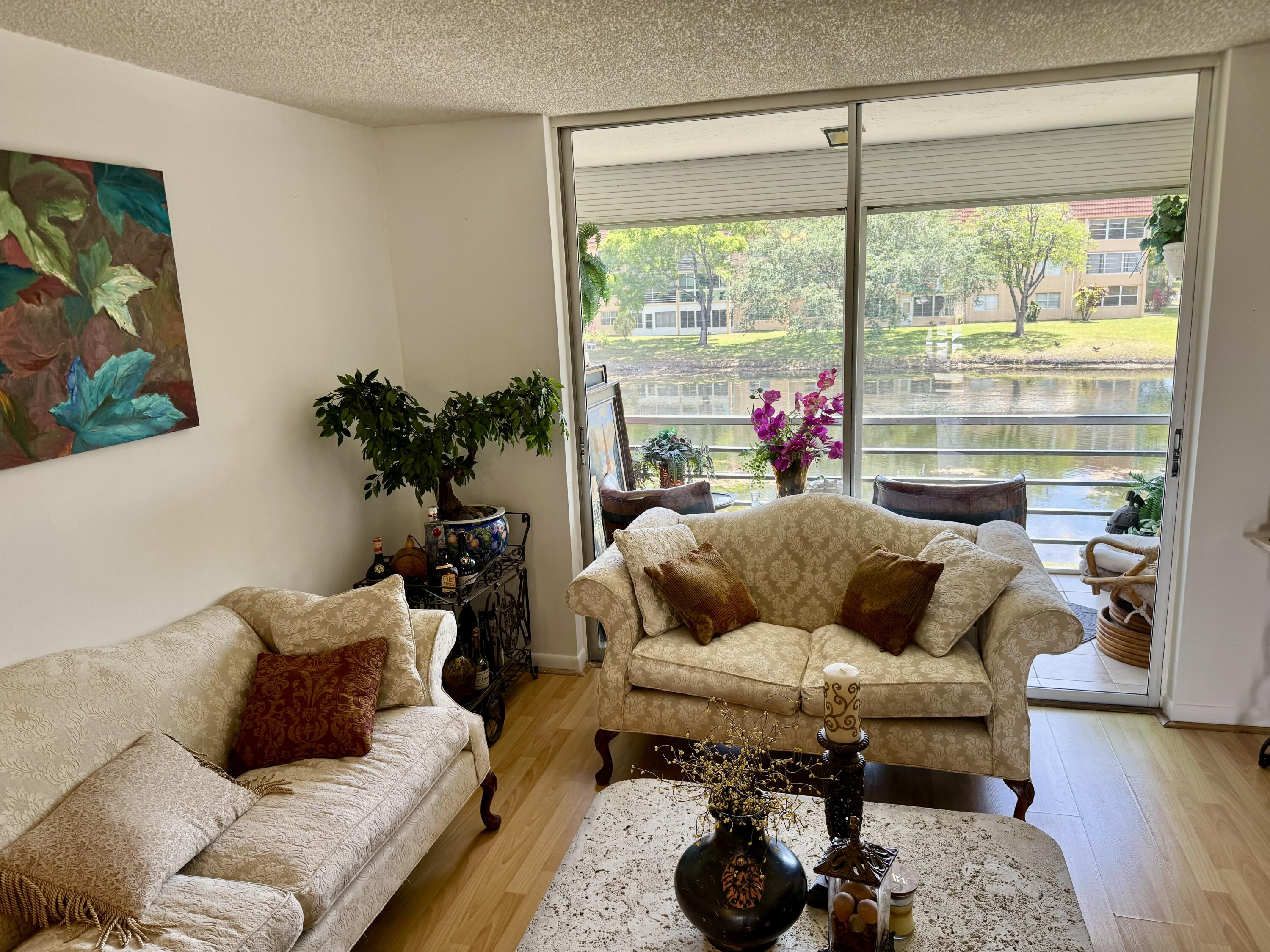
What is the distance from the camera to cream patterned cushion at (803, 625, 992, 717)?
280 centimetres

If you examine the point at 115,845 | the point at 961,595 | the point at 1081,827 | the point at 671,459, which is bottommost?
the point at 1081,827

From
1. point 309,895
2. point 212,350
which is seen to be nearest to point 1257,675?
point 309,895

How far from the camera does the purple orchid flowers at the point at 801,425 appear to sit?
3.73 meters

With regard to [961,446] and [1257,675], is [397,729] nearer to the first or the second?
[961,446]

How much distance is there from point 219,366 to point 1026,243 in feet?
9.74

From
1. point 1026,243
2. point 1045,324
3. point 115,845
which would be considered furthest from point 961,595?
point 115,845

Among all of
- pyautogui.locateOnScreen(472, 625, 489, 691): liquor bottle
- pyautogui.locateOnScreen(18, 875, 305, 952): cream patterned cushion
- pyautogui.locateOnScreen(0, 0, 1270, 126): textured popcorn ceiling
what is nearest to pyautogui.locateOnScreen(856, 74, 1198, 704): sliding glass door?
pyautogui.locateOnScreen(0, 0, 1270, 126): textured popcorn ceiling

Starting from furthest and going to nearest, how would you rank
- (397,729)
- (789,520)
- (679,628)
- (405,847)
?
(789,520), (679,628), (397,729), (405,847)

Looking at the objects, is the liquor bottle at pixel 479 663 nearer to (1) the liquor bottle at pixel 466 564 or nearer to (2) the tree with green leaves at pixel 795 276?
(1) the liquor bottle at pixel 466 564

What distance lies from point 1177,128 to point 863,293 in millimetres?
1234

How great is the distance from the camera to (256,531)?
312 centimetres

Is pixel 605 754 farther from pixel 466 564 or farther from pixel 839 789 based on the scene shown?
pixel 839 789

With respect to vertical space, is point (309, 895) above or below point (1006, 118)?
below

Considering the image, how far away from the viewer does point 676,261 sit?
3.86m
